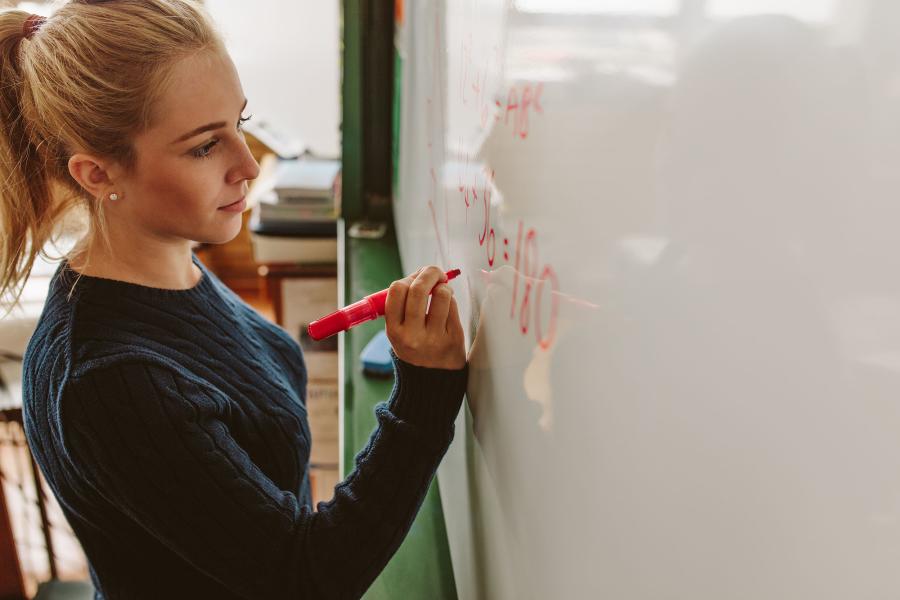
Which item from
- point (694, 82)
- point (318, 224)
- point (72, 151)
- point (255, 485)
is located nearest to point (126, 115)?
point (72, 151)

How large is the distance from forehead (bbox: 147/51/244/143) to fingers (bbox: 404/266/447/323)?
0.29 metres

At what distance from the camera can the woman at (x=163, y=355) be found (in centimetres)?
74

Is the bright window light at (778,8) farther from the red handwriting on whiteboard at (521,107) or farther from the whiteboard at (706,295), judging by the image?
the red handwriting on whiteboard at (521,107)

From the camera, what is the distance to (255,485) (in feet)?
2.45

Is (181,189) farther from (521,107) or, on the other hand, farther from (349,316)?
(521,107)

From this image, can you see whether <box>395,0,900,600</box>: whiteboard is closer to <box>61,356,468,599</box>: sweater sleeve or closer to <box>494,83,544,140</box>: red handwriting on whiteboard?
<box>494,83,544,140</box>: red handwriting on whiteboard

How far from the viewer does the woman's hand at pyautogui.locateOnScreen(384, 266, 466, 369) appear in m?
0.76

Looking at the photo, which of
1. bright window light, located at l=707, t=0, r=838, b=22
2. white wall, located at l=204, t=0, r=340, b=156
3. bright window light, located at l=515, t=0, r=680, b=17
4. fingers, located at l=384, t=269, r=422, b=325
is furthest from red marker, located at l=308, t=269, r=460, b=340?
white wall, located at l=204, t=0, r=340, b=156

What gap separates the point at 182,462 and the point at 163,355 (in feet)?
0.42

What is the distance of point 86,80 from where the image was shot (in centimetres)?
81

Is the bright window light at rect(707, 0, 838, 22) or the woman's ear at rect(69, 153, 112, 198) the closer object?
the bright window light at rect(707, 0, 838, 22)

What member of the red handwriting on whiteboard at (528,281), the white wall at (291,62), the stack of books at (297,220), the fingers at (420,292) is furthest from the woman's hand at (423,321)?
the white wall at (291,62)

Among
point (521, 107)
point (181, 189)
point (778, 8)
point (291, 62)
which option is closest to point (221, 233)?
point (181, 189)

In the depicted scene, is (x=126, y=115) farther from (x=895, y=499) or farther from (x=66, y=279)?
(x=895, y=499)
